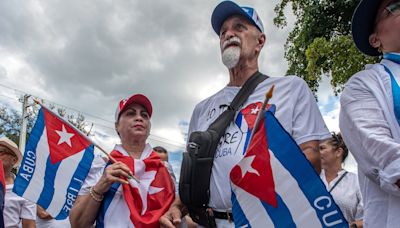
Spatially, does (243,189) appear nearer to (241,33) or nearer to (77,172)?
(241,33)

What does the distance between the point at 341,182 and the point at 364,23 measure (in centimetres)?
225

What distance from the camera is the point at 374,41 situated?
2131 mm

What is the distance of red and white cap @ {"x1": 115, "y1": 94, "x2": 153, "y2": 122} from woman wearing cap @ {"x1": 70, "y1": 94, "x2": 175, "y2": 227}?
15 centimetres

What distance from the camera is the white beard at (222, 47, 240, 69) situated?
261 centimetres

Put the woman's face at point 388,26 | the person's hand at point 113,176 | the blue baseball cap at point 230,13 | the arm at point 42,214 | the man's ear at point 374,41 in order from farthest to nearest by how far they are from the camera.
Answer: the arm at point 42,214, the person's hand at point 113,176, the blue baseball cap at point 230,13, the man's ear at point 374,41, the woman's face at point 388,26

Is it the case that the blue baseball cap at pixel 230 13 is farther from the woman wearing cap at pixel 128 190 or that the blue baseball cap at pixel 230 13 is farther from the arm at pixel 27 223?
the arm at pixel 27 223

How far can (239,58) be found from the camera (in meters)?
2.63

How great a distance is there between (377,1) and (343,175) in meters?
2.36

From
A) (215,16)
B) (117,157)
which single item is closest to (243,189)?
(215,16)

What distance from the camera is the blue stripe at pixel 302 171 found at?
5.45 feet

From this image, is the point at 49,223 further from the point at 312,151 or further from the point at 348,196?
the point at 312,151

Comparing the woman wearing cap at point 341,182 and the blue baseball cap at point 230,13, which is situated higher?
the blue baseball cap at point 230,13

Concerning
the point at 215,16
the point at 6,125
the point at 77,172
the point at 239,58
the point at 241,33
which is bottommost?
the point at 77,172

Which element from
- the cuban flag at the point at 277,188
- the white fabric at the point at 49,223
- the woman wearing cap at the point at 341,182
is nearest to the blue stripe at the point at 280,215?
the cuban flag at the point at 277,188
